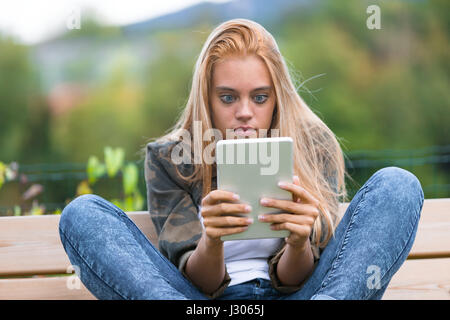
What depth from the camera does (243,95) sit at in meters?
1.55

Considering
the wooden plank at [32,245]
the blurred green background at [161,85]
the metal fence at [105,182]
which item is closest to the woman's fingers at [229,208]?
the wooden plank at [32,245]

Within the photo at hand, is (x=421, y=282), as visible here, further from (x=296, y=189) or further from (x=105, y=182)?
(x=105, y=182)

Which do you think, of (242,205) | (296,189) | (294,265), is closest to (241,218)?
(242,205)

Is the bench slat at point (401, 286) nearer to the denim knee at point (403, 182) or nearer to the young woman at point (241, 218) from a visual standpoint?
the young woman at point (241, 218)

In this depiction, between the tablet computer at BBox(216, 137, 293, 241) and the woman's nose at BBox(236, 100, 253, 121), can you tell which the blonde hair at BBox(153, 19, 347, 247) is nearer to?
the woman's nose at BBox(236, 100, 253, 121)

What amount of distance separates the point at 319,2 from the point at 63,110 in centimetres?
403

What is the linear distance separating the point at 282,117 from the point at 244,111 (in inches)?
5.0

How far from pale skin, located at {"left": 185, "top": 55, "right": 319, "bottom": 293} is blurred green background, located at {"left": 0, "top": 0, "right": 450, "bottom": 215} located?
534 cm

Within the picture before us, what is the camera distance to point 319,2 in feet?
28.7

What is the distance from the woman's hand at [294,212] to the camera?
4.19 feet

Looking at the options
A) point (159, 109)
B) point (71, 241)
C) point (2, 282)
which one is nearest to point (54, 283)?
point (2, 282)

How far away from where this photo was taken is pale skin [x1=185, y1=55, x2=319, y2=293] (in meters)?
1.28
